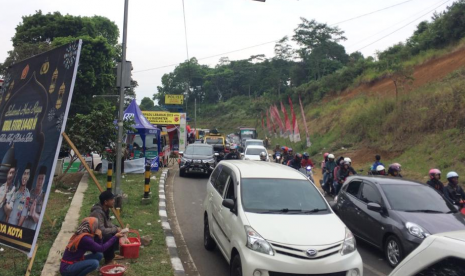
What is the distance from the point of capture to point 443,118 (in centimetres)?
1938

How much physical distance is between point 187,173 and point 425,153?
10.9 metres

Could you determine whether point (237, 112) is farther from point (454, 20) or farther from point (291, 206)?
point (291, 206)

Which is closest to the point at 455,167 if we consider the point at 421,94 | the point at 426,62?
the point at 421,94

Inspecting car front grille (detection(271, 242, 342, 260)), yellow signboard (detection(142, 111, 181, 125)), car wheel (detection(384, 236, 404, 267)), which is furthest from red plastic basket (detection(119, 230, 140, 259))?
yellow signboard (detection(142, 111, 181, 125))

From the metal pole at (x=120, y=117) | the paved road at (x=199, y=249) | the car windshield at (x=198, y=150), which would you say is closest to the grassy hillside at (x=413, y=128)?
the car windshield at (x=198, y=150)

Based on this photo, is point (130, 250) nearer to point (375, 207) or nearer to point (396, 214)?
point (375, 207)

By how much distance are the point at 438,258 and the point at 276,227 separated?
10.1ft

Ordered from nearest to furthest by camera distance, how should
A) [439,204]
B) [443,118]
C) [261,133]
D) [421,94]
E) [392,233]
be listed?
[392,233], [439,204], [443,118], [421,94], [261,133]

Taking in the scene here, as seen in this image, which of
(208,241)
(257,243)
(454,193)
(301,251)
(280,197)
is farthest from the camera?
(454,193)

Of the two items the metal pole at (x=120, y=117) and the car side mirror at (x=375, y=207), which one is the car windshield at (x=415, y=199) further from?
the metal pole at (x=120, y=117)

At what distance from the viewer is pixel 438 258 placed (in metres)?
2.20

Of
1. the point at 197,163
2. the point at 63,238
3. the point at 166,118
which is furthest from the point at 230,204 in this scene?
the point at 166,118

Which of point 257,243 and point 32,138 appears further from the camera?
point 32,138

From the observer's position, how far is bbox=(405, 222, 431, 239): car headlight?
6.23 metres
